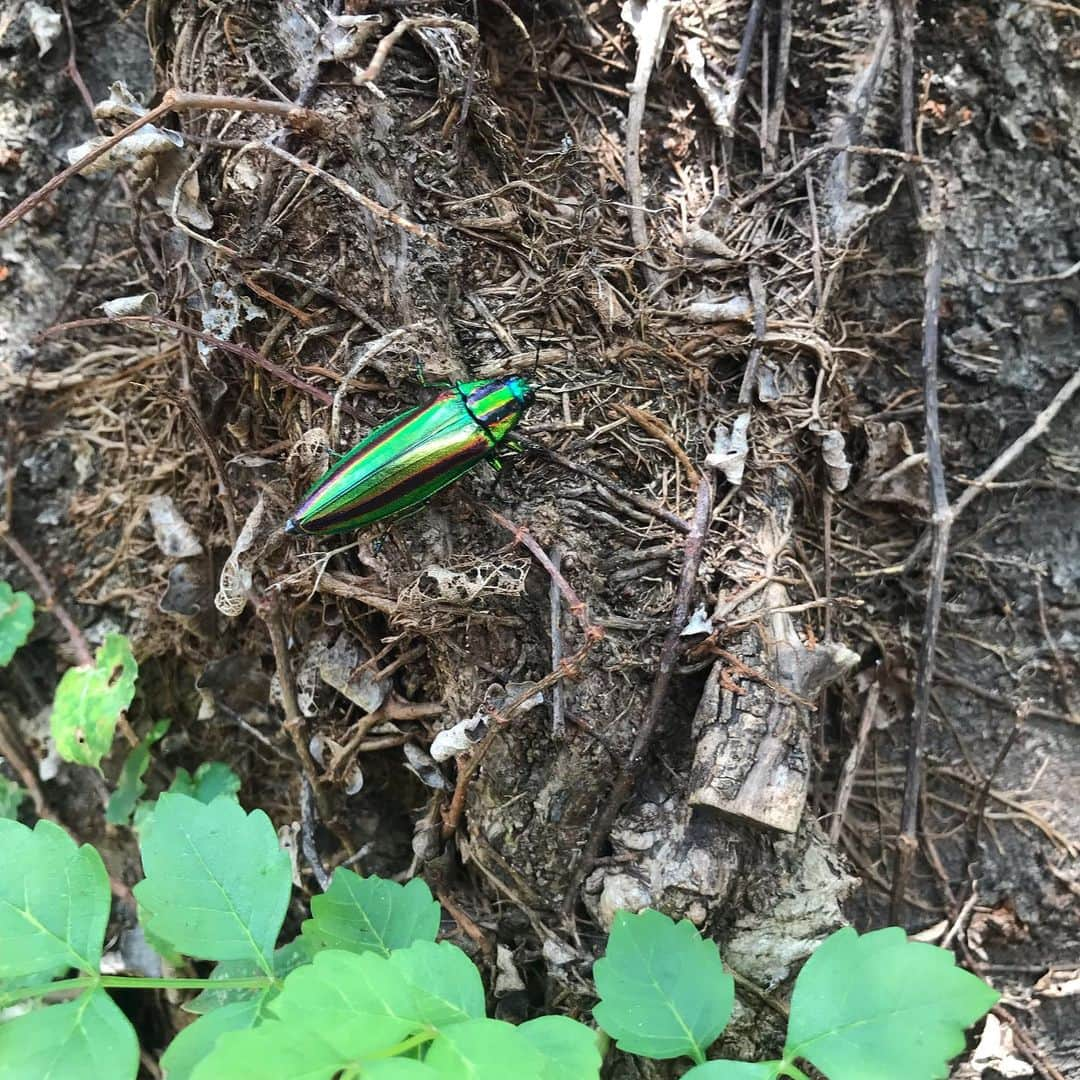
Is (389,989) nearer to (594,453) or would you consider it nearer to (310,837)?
(310,837)

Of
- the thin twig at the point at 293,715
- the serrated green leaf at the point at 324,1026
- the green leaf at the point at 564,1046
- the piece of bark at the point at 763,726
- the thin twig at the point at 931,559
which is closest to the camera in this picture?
the serrated green leaf at the point at 324,1026

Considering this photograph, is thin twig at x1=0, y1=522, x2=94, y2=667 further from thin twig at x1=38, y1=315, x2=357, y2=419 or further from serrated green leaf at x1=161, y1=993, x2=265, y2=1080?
serrated green leaf at x1=161, y1=993, x2=265, y2=1080

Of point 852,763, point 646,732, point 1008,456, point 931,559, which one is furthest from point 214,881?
point 1008,456

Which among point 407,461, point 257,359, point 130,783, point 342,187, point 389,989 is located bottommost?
point 130,783

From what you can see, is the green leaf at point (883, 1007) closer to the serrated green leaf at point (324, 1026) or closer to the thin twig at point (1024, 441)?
the serrated green leaf at point (324, 1026)

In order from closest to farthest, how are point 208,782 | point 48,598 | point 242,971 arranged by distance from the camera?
1. point 242,971
2. point 208,782
3. point 48,598

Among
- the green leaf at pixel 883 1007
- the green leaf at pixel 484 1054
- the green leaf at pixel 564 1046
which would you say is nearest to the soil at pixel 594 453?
the green leaf at pixel 883 1007

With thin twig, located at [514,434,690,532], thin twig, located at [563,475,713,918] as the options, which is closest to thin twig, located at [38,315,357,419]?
thin twig, located at [514,434,690,532]
